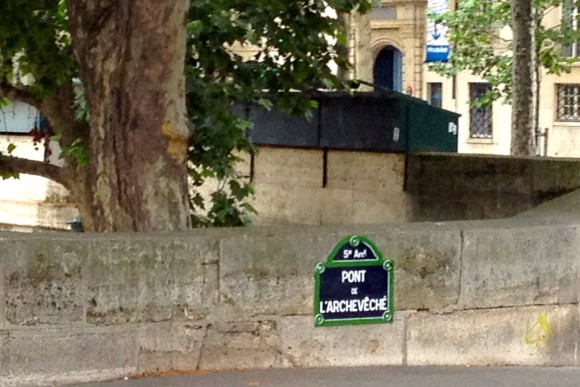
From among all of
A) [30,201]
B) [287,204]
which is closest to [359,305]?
[287,204]

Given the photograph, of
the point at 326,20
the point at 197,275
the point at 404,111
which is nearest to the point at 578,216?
the point at 197,275

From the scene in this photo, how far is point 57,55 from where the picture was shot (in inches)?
376

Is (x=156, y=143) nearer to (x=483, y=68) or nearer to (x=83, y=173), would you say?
(x=83, y=173)

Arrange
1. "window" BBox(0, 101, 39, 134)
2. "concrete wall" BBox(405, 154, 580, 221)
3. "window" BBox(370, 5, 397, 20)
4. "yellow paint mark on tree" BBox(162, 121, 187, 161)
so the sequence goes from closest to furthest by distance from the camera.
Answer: "yellow paint mark on tree" BBox(162, 121, 187, 161)
"concrete wall" BBox(405, 154, 580, 221)
"window" BBox(0, 101, 39, 134)
"window" BBox(370, 5, 397, 20)

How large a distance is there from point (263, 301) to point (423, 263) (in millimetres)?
888

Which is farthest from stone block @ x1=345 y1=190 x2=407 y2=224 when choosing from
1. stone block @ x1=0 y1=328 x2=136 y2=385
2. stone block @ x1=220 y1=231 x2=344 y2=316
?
stone block @ x1=0 y1=328 x2=136 y2=385

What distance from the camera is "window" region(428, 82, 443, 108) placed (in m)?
37.9

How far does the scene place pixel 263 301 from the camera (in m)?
6.04

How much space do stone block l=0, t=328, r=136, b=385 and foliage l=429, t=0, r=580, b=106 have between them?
1478 centimetres

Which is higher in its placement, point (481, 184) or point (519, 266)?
point (481, 184)

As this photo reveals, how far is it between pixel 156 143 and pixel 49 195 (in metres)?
8.84

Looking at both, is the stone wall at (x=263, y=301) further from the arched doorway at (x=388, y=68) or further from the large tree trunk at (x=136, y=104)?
the arched doorway at (x=388, y=68)

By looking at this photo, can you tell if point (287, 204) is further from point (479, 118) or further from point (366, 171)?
point (479, 118)

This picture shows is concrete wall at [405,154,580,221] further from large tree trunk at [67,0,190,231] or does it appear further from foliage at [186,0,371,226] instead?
large tree trunk at [67,0,190,231]
